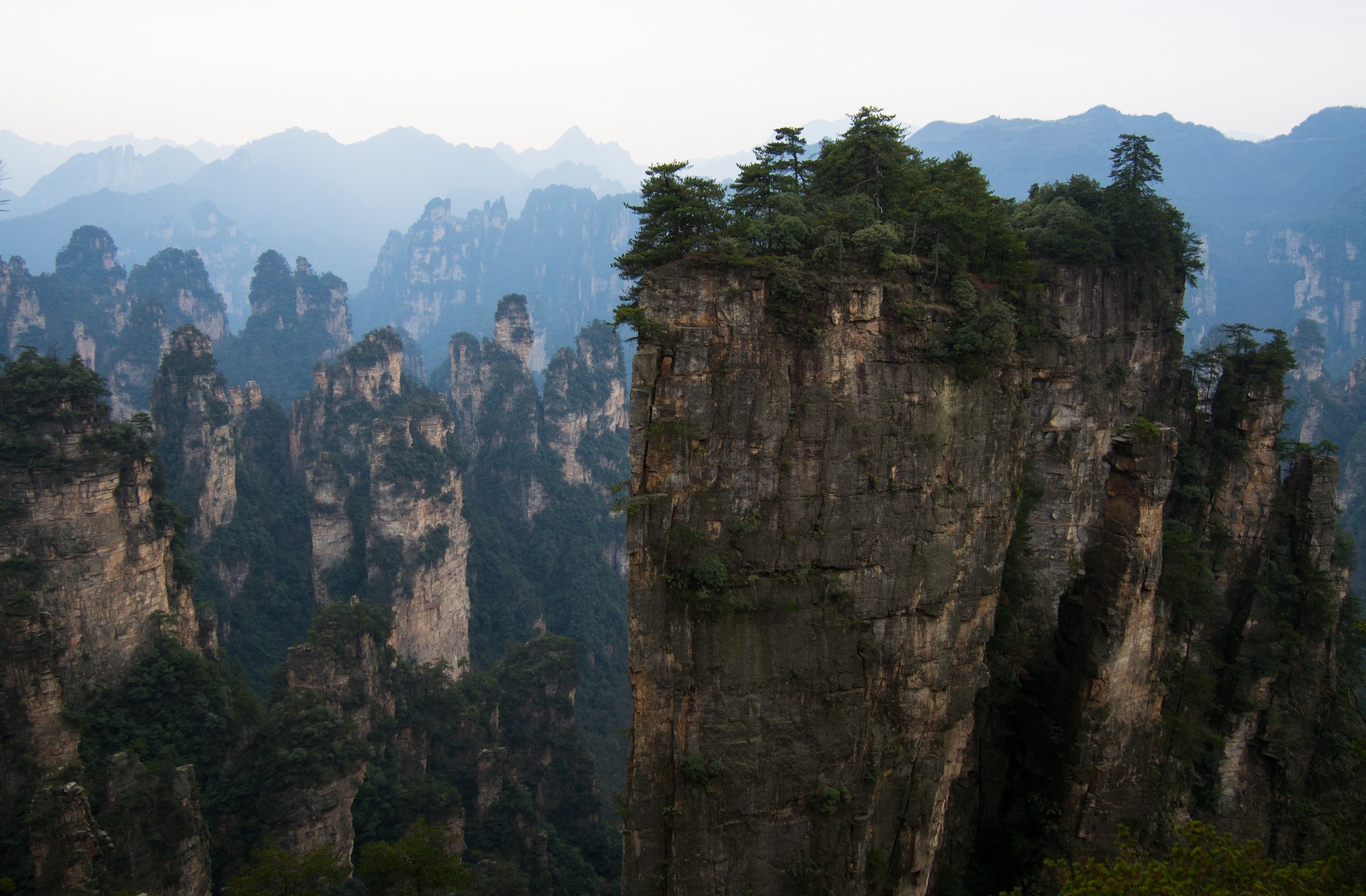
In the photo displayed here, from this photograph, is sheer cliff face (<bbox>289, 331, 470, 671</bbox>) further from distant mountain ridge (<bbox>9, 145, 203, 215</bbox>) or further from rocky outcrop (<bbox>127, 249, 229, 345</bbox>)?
distant mountain ridge (<bbox>9, 145, 203, 215</bbox>)

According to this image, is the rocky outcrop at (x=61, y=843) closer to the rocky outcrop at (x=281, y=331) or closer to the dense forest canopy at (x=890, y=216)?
the dense forest canopy at (x=890, y=216)

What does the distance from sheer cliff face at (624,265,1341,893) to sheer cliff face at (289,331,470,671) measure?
114 ft

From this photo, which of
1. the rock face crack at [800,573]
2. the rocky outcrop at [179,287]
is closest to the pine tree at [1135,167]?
the rock face crack at [800,573]

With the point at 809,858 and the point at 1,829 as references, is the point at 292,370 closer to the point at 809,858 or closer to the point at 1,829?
the point at 1,829

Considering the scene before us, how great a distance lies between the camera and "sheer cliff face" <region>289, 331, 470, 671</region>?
1893 inches

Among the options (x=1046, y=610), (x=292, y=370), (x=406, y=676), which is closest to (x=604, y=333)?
(x=292, y=370)

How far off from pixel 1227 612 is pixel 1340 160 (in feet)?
458

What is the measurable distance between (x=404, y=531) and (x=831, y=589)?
38.2m

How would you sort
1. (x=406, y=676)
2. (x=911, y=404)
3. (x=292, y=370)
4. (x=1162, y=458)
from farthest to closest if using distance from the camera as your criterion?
(x=292, y=370)
(x=406, y=676)
(x=1162, y=458)
(x=911, y=404)

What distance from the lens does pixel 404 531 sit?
1911 inches

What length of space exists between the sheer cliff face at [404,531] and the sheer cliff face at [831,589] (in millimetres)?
34727

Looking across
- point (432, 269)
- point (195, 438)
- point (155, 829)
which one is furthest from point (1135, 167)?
point (432, 269)

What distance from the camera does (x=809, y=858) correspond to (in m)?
16.3

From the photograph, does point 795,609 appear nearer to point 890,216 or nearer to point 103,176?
point 890,216
